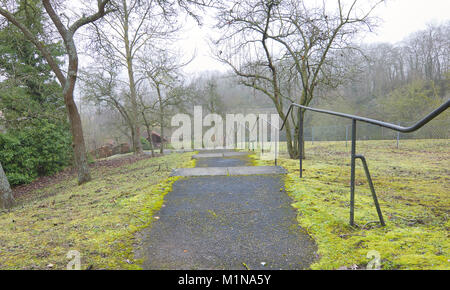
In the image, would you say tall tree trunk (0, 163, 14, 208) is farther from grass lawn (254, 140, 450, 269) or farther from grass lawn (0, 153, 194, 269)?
grass lawn (254, 140, 450, 269)

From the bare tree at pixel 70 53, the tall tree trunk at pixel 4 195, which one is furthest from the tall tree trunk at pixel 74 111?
the tall tree trunk at pixel 4 195

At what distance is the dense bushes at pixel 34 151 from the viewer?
28.7ft

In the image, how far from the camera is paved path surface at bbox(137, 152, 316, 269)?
179 centimetres

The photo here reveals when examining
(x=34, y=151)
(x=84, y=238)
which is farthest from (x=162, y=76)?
(x=84, y=238)

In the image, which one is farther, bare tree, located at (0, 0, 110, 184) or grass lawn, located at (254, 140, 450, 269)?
bare tree, located at (0, 0, 110, 184)

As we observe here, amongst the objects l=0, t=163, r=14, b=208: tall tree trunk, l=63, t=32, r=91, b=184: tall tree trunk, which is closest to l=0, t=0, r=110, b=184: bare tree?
l=63, t=32, r=91, b=184: tall tree trunk

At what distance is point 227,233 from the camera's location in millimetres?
2258

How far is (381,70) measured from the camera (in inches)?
1065

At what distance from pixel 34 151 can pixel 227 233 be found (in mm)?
10588

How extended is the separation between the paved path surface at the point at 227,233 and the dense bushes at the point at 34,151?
860cm

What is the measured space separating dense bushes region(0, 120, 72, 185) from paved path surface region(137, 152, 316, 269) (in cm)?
860
